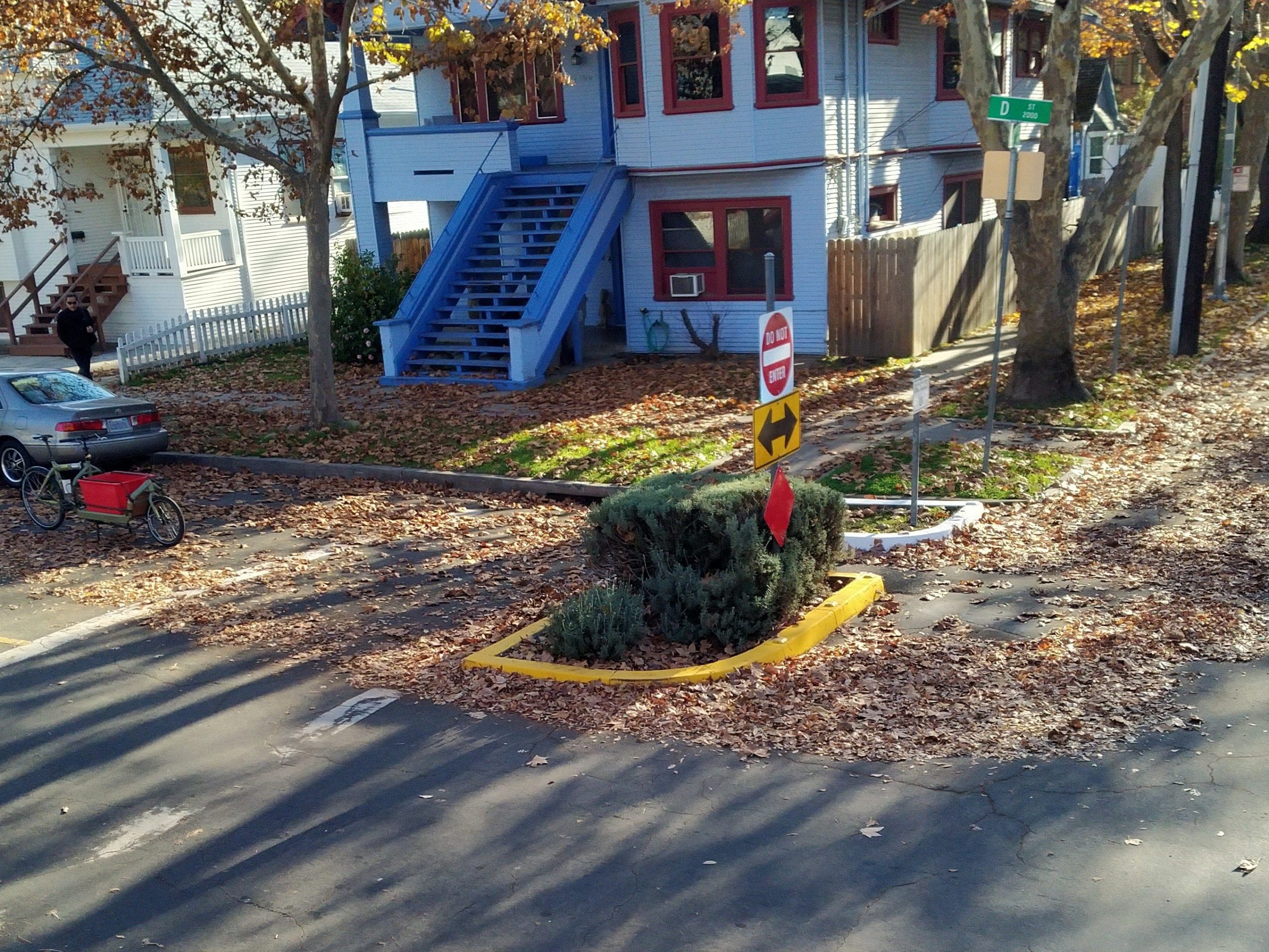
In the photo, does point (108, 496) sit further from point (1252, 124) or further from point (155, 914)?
point (1252, 124)

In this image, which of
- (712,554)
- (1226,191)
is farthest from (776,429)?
(1226,191)

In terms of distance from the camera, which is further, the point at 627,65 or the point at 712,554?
the point at 627,65

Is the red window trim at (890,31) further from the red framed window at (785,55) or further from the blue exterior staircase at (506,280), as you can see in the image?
the blue exterior staircase at (506,280)

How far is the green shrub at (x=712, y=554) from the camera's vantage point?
8.53 metres

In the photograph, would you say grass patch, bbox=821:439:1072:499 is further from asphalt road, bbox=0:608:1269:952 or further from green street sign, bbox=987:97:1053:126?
asphalt road, bbox=0:608:1269:952

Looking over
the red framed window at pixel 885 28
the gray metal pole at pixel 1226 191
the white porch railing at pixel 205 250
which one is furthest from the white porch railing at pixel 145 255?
the gray metal pole at pixel 1226 191

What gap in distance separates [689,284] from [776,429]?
13.0 meters

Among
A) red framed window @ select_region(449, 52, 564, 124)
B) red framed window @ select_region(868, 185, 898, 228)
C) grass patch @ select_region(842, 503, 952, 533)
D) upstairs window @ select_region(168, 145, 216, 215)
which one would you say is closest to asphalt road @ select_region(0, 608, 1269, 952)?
grass patch @ select_region(842, 503, 952, 533)

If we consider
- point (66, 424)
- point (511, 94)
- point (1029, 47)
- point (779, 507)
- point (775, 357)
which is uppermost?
point (1029, 47)

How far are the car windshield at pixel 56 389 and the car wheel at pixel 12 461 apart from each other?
25.0 inches

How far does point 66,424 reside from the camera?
14.7 m

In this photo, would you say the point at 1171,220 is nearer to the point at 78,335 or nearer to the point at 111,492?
the point at 111,492

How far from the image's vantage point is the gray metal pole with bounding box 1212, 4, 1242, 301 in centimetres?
2205

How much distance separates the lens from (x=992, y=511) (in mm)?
11719
